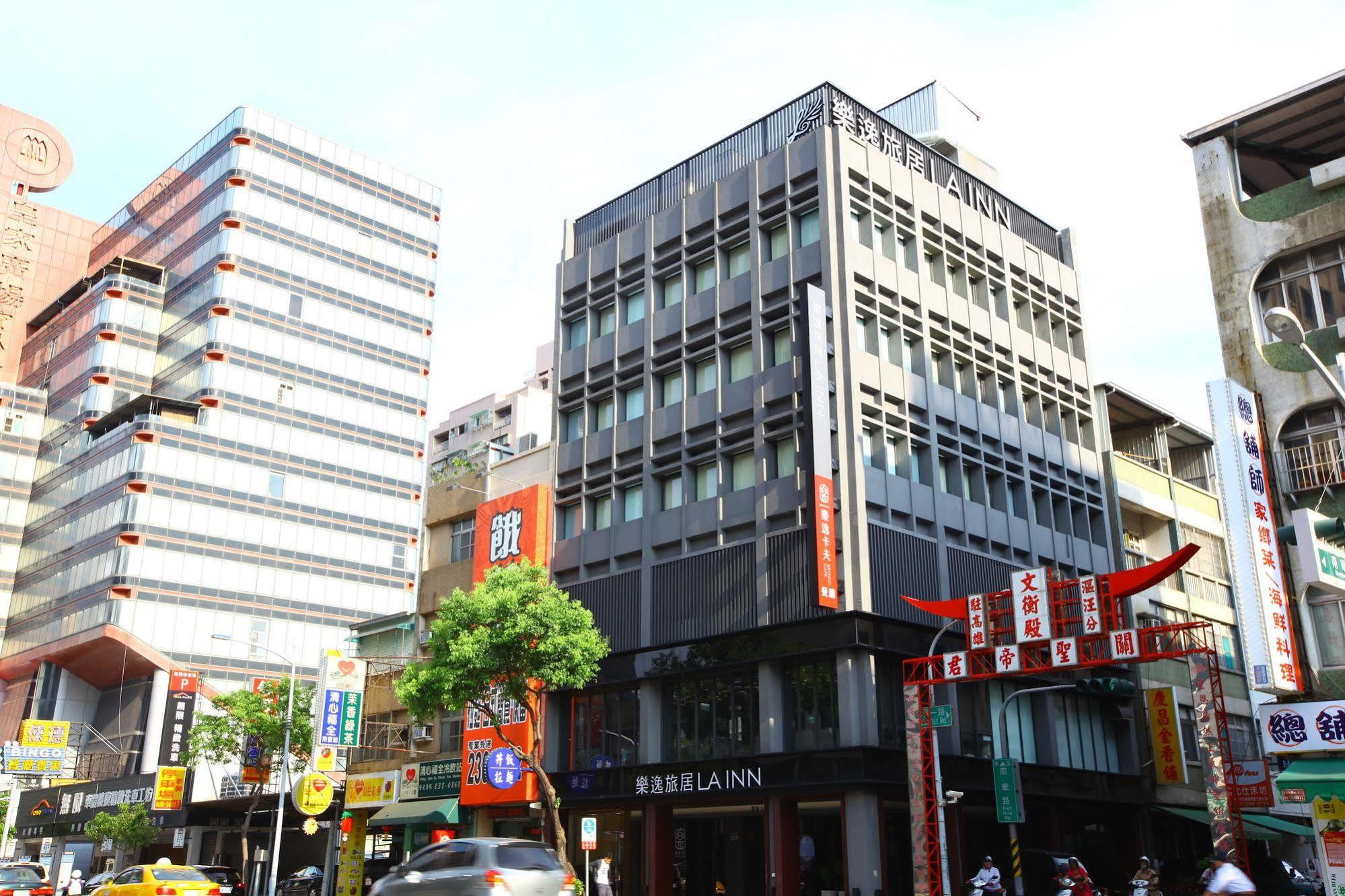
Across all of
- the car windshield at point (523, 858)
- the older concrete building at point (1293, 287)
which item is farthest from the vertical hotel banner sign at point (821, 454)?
the car windshield at point (523, 858)

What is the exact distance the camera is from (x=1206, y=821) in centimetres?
4694

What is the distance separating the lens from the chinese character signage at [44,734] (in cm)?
7056

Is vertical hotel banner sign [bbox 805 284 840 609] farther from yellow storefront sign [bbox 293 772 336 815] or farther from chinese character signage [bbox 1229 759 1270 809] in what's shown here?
yellow storefront sign [bbox 293 772 336 815]

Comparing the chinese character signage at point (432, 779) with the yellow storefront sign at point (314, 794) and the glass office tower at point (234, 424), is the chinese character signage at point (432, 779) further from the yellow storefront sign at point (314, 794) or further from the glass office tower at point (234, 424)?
the glass office tower at point (234, 424)

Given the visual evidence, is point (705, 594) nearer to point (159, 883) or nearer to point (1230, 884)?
point (159, 883)

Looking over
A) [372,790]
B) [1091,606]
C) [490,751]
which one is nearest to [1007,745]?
[1091,606]

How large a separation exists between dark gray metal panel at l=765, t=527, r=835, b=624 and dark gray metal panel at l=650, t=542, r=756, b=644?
79 cm

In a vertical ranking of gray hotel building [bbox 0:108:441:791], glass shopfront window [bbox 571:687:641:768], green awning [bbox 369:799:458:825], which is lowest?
green awning [bbox 369:799:458:825]

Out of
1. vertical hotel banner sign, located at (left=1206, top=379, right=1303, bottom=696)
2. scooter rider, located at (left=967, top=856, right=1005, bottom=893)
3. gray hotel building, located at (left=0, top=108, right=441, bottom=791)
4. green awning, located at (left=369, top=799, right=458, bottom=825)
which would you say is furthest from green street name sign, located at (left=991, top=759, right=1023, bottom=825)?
gray hotel building, located at (left=0, top=108, right=441, bottom=791)

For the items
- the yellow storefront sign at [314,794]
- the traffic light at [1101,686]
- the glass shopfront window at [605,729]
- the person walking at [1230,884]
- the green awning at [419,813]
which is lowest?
the person walking at [1230,884]

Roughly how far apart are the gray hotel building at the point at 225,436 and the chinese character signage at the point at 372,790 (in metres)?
32.3

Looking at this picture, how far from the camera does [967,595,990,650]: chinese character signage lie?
3266cm

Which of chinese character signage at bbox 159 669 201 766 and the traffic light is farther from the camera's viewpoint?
chinese character signage at bbox 159 669 201 766

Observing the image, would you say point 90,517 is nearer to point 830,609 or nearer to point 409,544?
point 409,544
